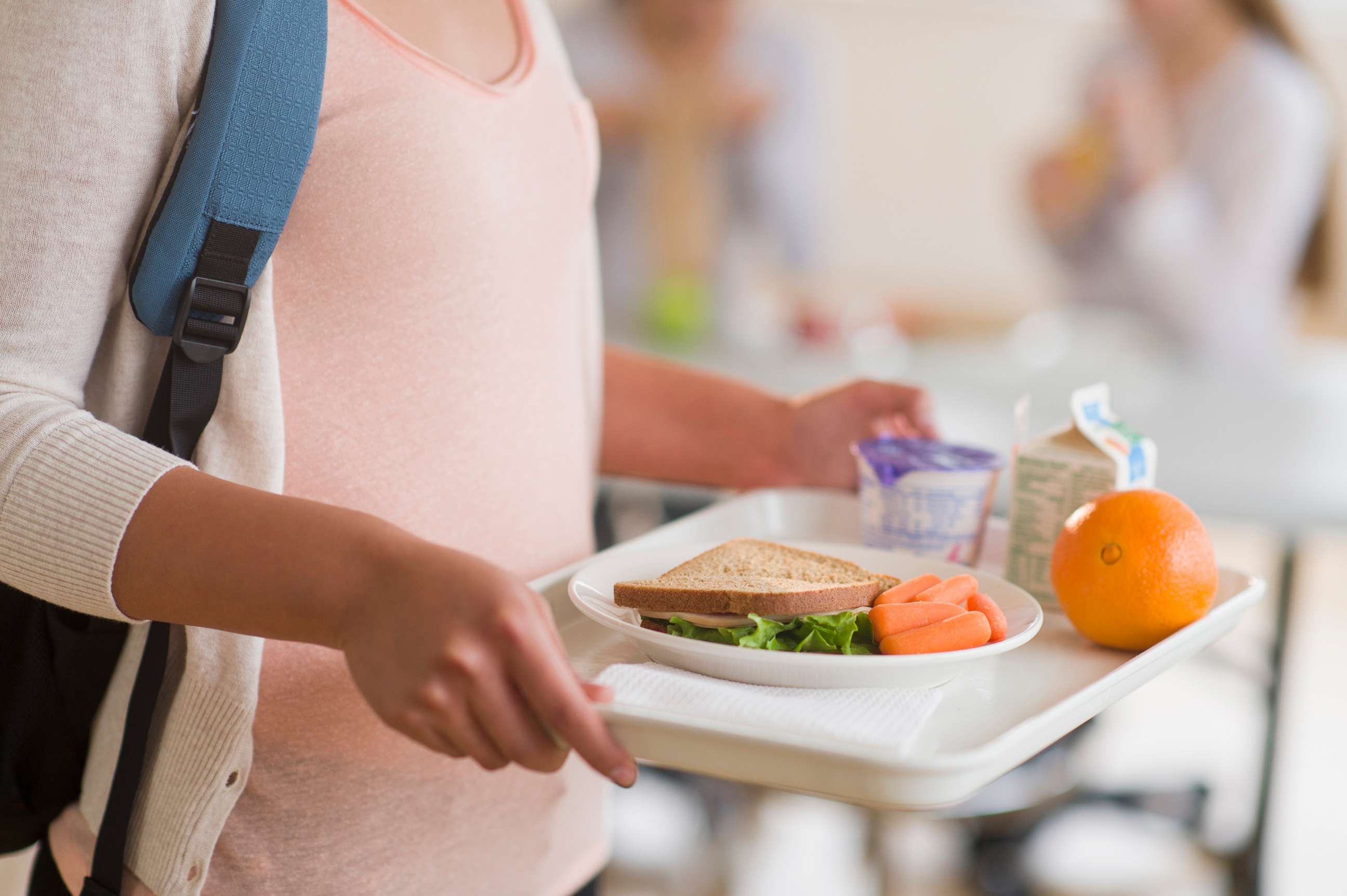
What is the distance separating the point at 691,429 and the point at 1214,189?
2203mm

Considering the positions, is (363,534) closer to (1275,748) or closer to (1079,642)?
(1079,642)

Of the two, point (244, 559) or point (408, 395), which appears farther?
point (408, 395)

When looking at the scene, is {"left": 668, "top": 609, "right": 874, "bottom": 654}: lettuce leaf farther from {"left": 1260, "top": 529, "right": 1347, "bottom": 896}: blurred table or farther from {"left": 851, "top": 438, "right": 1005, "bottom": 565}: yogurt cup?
{"left": 1260, "top": 529, "right": 1347, "bottom": 896}: blurred table

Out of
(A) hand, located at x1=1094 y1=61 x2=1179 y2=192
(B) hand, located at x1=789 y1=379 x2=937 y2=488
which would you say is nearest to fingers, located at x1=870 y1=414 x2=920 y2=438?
(B) hand, located at x1=789 y1=379 x2=937 y2=488

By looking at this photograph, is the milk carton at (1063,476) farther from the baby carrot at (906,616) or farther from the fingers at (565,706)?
the fingers at (565,706)

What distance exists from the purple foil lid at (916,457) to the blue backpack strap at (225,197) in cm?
46

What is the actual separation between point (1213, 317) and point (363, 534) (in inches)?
99.5

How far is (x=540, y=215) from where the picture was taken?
783 mm

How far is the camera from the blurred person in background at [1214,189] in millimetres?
2588

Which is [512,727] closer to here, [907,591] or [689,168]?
[907,591]

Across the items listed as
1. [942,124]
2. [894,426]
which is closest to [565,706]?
[894,426]

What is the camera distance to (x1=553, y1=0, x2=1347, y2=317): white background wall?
5.64 metres

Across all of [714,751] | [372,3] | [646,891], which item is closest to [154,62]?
[372,3]

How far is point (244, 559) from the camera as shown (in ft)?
1.70
